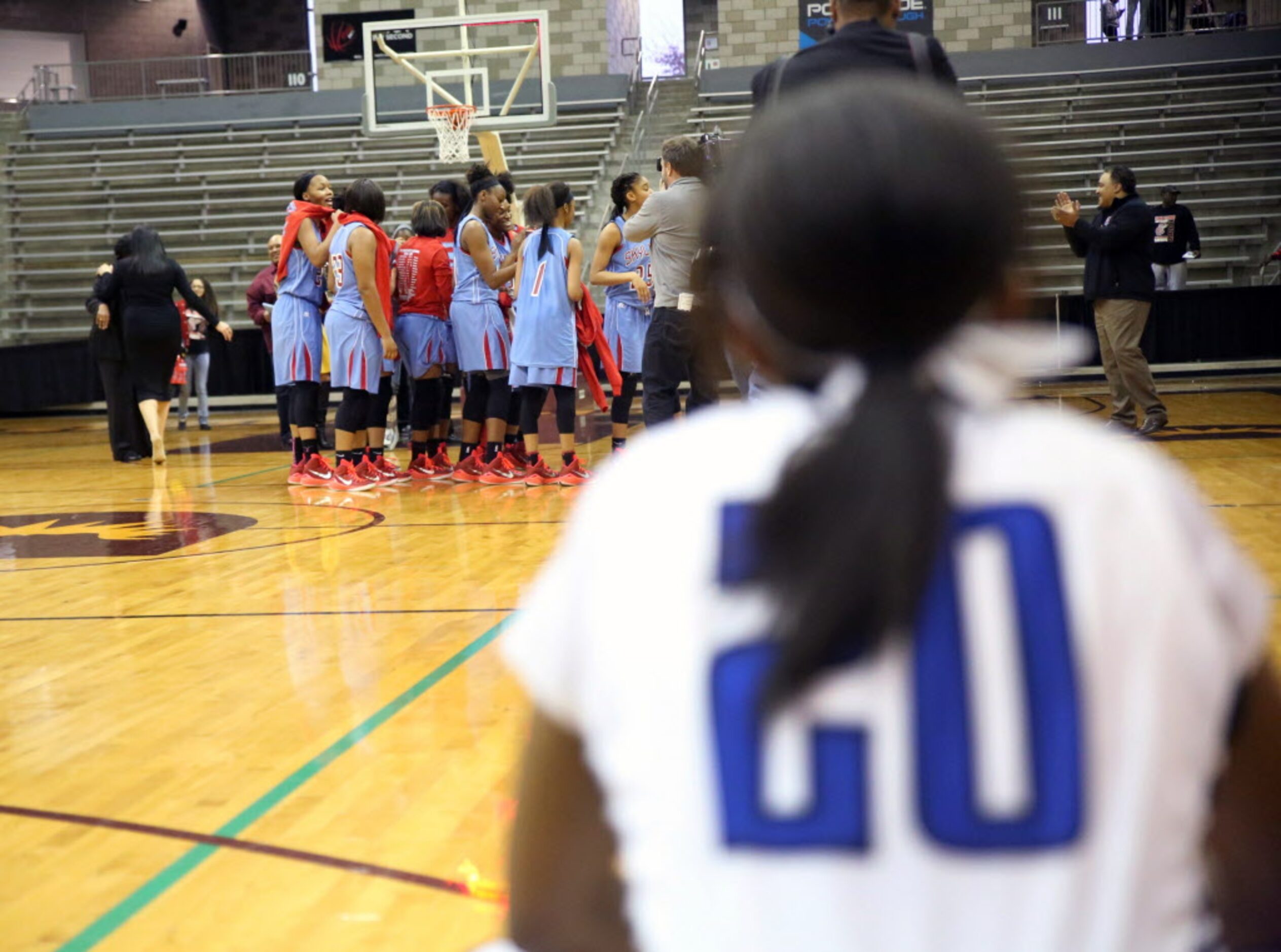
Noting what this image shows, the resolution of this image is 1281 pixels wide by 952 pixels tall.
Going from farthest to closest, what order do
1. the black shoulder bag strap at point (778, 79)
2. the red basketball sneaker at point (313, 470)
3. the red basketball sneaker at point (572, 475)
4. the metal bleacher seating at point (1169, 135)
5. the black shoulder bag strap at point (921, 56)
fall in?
the metal bleacher seating at point (1169, 135) → the red basketball sneaker at point (313, 470) → the red basketball sneaker at point (572, 475) → the black shoulder bag strap at point (778, 79) → the black shoulder bag strap at point (921, 56)

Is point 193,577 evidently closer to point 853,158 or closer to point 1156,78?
point 853,158

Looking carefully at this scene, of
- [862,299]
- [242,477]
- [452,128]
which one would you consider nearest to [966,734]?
[862,299]

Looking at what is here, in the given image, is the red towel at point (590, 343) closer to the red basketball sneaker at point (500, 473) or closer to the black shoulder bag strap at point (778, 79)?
the red basketball sneaker at point (500, 473)

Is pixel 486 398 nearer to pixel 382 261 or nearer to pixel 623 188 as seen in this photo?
pixel 382 261

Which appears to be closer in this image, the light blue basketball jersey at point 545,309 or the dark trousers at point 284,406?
the light blue basketball jersey at point 545,309

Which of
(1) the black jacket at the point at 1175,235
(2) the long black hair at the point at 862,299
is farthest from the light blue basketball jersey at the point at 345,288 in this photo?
A: (1) the black jacket at the point at 1175,235

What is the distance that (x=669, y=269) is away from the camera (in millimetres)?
6109

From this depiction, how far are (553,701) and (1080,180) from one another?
17.0 metres

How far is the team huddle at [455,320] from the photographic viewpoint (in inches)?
291

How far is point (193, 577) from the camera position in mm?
5383

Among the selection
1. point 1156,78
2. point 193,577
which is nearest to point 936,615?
→ point 193,577

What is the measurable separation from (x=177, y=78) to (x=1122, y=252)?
1791 centimetres

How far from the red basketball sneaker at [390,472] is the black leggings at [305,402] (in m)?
0.43

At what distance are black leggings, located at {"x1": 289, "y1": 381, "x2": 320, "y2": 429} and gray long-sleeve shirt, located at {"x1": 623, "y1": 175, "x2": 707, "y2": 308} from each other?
8.84 ft
